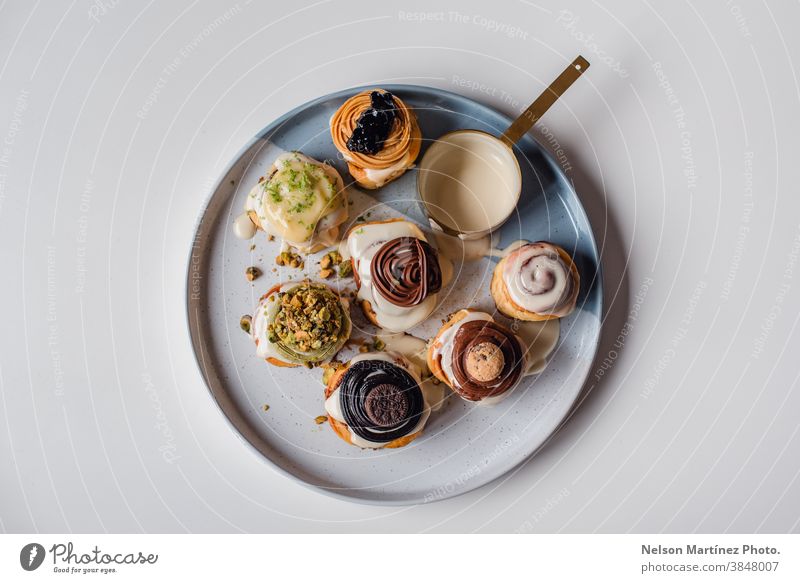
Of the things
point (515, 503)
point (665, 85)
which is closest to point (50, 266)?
point (515, 503)

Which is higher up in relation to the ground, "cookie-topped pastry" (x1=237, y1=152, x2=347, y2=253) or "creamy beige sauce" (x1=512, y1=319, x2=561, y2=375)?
"cookie-topped pastry" (x1=237, y1=152, x2=347, y2=253)

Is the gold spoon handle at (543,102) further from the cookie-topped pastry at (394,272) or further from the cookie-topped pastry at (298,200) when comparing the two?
the cookie-topped pastry at (298,200)

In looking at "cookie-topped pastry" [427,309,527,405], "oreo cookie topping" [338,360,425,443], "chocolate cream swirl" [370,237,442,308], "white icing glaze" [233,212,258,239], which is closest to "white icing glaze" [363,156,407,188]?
"chocolate cream swirl" [370,237,442,308]

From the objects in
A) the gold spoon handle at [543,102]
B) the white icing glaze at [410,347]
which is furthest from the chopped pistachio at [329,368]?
the gold spoon handle at [543,102]

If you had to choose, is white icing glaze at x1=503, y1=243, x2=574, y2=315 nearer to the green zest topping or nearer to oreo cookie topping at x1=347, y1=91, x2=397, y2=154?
oreo cookie topping at x1=347, y1=91, x2=397, y2=154

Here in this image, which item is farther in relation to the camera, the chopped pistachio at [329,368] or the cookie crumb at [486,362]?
the chopped pistachio at [329,368]
